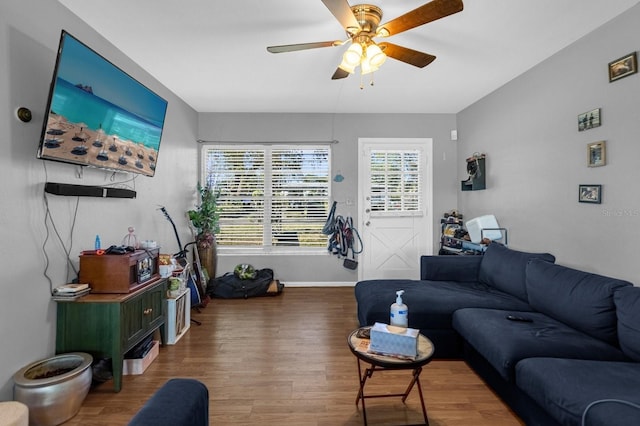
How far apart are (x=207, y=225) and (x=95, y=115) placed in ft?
7.22

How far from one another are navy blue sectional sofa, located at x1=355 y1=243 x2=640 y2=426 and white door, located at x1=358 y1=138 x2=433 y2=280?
57.9 inches

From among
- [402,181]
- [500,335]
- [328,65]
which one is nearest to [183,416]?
[500,335]

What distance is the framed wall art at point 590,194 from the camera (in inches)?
93.8

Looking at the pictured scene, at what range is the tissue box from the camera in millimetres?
1600

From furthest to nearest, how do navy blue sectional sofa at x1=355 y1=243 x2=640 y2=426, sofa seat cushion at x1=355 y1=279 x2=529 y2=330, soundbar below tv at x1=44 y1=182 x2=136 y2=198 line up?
sofa seat cushion at x1=355 y1=279 x2=529 y2=330, soundbar below tv at x1=44 y1=182 x2=136 y2=198, navy blue sectional sofa at x1=355 y1=243 x2=640 y2=426

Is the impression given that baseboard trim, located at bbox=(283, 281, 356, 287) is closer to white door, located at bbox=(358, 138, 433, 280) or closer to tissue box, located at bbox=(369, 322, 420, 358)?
white door, located at bbox=(358, 138, 433, 280)

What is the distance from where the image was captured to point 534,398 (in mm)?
1562

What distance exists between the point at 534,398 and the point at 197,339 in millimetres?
2685

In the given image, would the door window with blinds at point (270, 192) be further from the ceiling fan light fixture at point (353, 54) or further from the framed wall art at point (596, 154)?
the framed wall art at point (596, 154)

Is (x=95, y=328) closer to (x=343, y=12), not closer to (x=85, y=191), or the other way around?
(x=85, y=191)

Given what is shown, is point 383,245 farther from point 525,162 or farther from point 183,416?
point 183,416

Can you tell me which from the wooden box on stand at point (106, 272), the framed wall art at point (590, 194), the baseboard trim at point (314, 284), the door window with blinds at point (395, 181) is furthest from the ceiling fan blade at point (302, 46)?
the baseboard trim at point (314, 284)

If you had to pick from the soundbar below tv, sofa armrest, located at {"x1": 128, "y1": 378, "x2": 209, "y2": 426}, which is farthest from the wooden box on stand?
sofa armrest, located at {"x1": 128, "y1": 378, "x2": 209, "y2": 426}

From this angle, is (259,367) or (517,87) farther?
(517,87)
